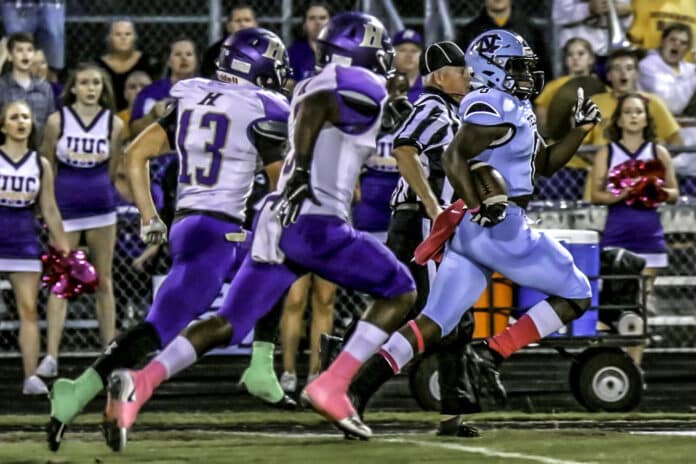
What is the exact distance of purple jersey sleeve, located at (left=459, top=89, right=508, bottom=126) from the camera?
9258 millimetres

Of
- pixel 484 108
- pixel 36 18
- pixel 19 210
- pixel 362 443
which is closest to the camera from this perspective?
pixel 362 443

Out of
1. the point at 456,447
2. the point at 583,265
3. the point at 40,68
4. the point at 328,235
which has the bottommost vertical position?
the point at 456,447

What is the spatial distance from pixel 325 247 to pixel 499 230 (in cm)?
98

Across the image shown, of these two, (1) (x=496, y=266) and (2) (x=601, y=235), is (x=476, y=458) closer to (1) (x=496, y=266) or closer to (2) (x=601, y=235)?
(1) (x=496, y=266)

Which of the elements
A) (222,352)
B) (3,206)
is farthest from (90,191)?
(222,352)

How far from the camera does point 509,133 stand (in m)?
9.34

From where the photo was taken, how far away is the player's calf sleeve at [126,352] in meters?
8.88

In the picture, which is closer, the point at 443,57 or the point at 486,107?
the point at 486,107

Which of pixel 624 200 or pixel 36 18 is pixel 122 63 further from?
pixel 624 200

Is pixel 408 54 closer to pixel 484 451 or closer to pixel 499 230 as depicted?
pixel 499 230

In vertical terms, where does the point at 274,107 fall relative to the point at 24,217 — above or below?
above

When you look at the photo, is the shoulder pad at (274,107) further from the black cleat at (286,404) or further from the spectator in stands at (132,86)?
the spectator in stands at (132,86)

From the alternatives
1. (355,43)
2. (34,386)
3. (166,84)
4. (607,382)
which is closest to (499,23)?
(166,84)

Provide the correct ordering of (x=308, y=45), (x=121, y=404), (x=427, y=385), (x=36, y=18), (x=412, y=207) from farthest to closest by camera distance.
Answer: (x=36, y=18)
(x=308, y=45)
(x=427, y=385)
(x=412, y=207)
(x=121, y=404)
